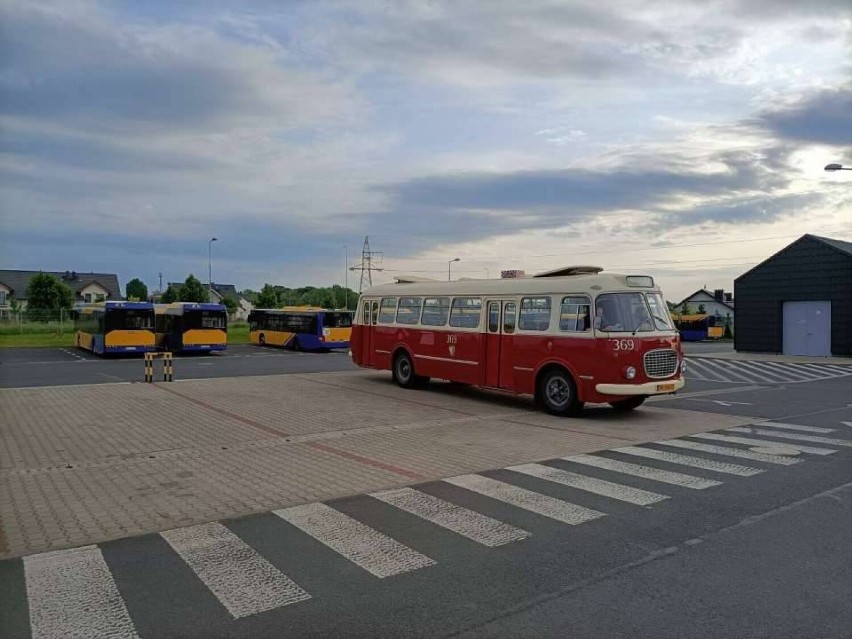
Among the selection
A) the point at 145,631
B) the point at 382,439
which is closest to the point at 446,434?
the point at 382,439

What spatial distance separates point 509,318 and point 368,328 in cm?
584

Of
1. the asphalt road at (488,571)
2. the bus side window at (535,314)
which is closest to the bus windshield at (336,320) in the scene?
the bus side window at (535,314)

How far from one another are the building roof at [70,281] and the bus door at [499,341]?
7882cm

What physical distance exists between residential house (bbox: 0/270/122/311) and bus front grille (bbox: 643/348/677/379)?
73822 millimetres

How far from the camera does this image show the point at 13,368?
82.3 ft

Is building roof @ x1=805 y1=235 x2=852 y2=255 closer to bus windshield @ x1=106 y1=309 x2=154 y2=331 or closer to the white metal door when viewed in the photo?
the white metal door

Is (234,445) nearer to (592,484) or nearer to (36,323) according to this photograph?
(592,484)

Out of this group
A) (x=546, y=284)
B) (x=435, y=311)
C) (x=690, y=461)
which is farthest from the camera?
(x=435, y=311)

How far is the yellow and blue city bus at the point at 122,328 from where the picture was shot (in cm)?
3102

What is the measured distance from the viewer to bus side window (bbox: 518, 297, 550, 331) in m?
14.0

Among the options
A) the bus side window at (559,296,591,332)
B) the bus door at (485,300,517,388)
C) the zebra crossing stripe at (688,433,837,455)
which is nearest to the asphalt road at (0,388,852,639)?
the zebra crossing stripe at (688,433,837,455)

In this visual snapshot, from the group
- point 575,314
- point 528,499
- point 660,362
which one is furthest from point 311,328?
point 528,499

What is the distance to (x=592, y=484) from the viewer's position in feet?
25.4

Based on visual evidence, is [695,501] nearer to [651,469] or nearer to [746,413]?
[651,469]
